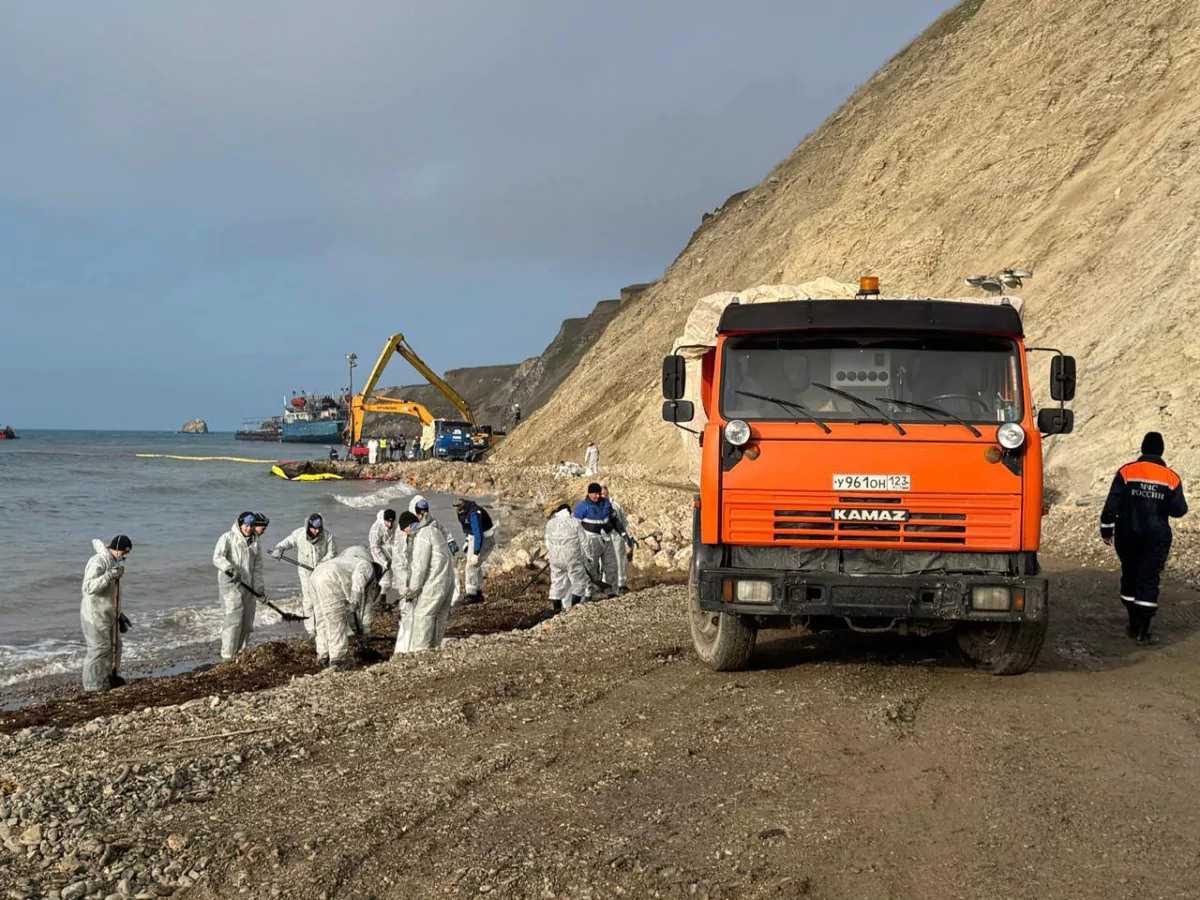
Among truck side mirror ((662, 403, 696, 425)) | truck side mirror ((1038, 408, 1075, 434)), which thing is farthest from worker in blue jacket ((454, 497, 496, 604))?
truck side mirror ((1038, 408, 1075, 434))

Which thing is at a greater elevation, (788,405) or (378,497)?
(788,405)

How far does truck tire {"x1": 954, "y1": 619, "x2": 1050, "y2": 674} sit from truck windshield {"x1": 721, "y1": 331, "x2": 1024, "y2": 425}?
59.5 inches

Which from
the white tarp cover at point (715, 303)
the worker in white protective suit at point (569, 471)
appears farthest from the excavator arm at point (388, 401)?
the white tarp cover at point (715, 303)

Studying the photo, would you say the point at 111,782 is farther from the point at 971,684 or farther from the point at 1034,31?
the point at 1034,31

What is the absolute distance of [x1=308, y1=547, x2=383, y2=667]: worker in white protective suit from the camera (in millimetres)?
9539

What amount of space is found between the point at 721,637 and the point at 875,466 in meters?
1.73

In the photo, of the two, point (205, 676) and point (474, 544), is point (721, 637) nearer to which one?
point (205, 676)

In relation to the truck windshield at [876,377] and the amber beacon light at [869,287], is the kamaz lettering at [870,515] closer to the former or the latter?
the truck windshield at [876,377]

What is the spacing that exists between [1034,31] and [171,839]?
3099cm

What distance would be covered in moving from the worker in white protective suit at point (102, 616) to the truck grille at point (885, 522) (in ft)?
23.2

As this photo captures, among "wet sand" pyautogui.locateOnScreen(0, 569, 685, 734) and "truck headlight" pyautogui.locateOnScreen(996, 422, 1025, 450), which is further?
"wet sand" pyautogui.locateOnScreen(0, 569, 685, 734)

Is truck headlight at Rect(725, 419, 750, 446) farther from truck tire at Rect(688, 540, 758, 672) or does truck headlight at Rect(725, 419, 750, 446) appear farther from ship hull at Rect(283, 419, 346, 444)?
ship hull at Rect(283, 419, 346, 444)

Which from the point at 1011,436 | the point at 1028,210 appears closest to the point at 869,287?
the point at 1011,436

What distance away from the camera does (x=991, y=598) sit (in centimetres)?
600
